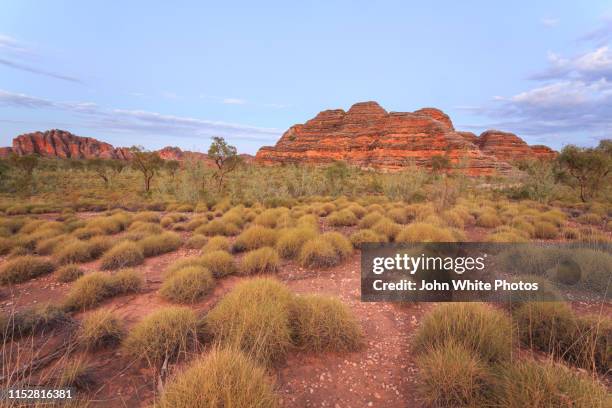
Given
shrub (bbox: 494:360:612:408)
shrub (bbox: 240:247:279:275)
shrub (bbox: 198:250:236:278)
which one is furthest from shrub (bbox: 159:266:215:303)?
shrub (bbox: 494:360:612:408)

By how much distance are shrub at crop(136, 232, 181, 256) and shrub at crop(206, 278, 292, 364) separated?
A: 465 centimetres

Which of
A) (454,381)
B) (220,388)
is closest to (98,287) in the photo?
(220,388)

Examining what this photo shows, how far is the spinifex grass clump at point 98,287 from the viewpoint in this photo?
4.44 m

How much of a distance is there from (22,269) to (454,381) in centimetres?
825

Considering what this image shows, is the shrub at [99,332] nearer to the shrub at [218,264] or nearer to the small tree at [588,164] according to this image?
the shrub at [218,264]

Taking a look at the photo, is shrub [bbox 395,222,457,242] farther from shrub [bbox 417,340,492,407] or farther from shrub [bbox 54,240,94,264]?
shrub [bbox 54,240,94,264]

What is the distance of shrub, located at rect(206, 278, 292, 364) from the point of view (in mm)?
3070

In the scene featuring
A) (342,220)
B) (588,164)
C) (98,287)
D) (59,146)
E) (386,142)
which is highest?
(59,146)

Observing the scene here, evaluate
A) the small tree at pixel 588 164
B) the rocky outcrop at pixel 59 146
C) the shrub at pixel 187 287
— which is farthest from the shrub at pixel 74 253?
the rocky outcrop at pixel 59 146

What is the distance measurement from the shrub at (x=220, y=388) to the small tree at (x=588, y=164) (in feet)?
68.9

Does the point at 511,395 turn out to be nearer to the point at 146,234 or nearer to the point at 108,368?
the point at 108,368

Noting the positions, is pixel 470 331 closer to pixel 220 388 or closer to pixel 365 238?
pixel 220 388

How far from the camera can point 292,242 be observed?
685 cm

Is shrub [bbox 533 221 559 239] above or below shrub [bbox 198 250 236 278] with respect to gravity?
above
